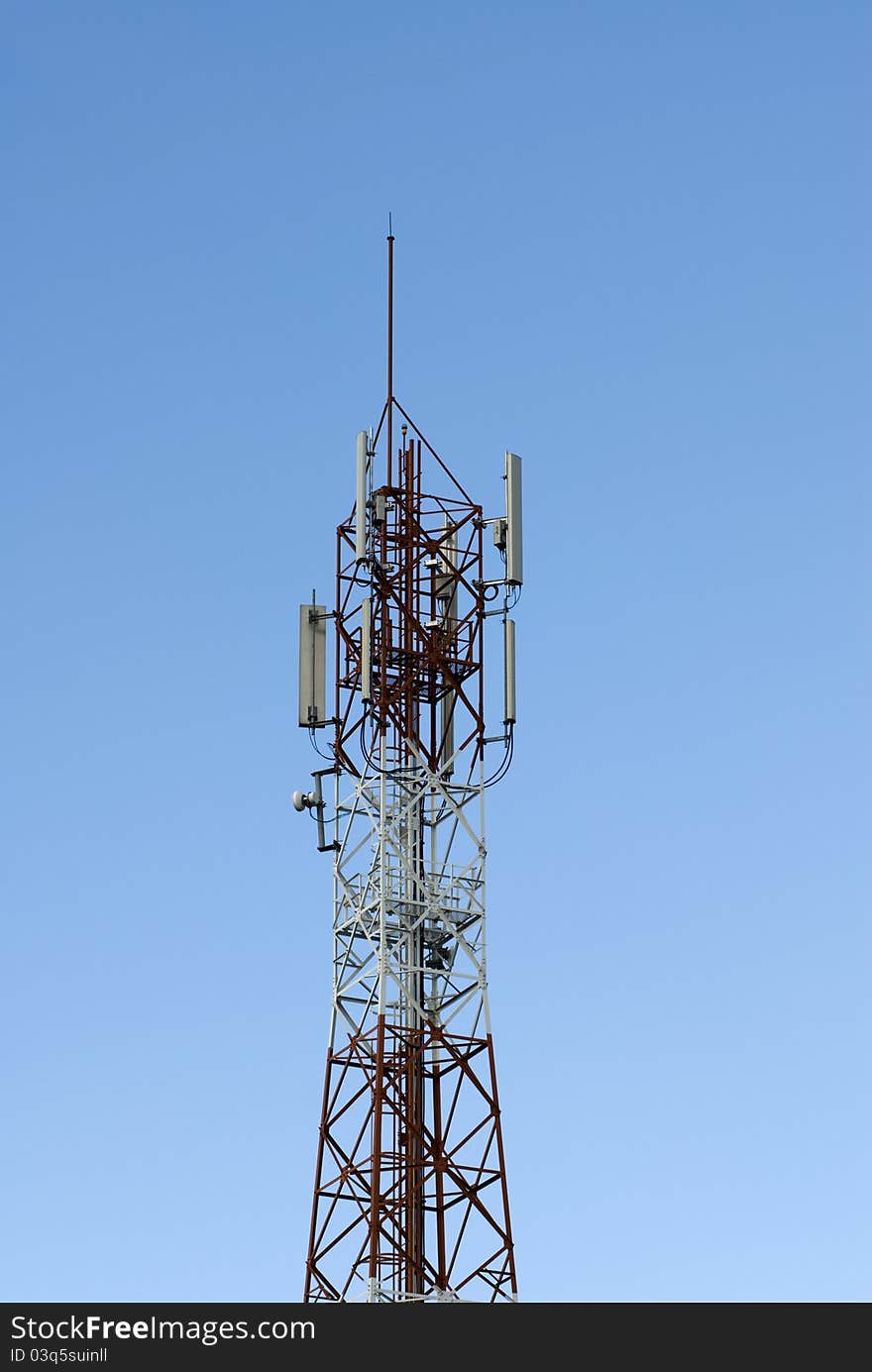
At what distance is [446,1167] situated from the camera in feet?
265

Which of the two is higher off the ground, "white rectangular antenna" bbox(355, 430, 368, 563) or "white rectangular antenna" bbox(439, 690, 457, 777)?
"white rectangular antenna" bbox(355, 430, 368, 563)

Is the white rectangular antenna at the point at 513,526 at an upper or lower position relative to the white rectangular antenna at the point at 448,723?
upper

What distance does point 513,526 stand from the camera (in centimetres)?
8562

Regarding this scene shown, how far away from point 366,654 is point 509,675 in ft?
12.9

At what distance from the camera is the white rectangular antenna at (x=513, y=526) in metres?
85.3

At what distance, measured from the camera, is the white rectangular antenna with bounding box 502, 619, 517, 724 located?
277ft

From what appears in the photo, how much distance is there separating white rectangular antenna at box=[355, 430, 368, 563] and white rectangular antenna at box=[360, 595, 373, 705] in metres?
1.35

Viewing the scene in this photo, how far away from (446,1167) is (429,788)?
31.3ft

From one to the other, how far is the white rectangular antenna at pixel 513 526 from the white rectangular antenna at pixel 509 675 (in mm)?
1228

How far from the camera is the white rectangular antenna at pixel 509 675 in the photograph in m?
84.5

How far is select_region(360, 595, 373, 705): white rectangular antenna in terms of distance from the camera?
8338cm
